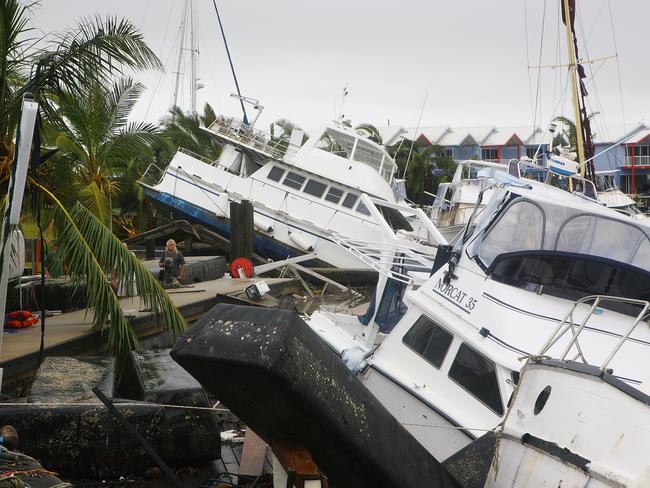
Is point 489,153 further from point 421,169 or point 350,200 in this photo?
point 350,200

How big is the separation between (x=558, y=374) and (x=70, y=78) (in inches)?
254

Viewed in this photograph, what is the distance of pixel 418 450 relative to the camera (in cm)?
543

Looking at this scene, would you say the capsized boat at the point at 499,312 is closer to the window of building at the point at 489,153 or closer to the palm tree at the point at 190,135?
the palm tree at the point at 190,135

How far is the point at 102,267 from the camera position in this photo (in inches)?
418

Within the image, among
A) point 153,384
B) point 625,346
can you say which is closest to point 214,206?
point 153,384

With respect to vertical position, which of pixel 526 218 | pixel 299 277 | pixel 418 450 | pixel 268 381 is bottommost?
pixel 299 277

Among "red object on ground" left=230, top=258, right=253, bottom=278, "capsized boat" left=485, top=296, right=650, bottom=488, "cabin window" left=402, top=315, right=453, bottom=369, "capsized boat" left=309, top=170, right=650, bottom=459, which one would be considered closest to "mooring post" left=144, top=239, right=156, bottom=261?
"red object on ground" left=230, top=258, right=253, bottom=278

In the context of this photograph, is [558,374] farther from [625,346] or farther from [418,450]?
[625,346]

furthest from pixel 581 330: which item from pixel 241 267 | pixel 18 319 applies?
pixel 241 267

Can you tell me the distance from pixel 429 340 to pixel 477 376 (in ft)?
2.58

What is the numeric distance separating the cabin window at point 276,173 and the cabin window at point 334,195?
1.86 m

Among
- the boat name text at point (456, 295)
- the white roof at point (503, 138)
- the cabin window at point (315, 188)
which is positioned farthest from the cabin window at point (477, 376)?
the white roof at point (503, 138)

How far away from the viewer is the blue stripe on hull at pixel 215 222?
1012 inches

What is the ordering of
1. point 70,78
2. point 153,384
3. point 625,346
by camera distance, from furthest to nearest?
point 70,78 < point 153,384 < point 625,346
